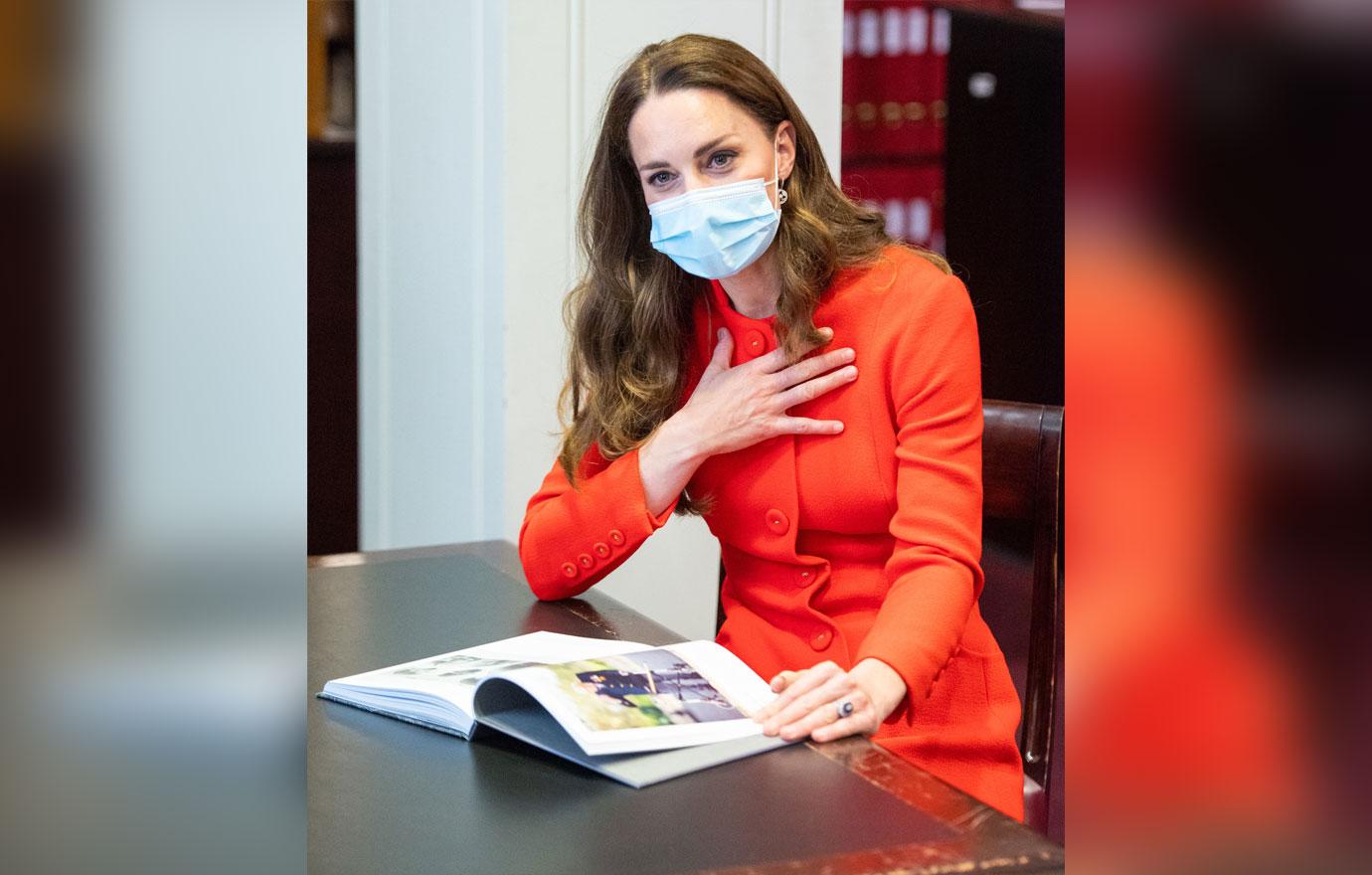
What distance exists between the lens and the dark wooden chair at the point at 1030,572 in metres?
1.47

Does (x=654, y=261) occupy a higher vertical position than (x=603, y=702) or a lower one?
higher

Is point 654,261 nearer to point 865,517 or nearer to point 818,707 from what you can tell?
point 865,517

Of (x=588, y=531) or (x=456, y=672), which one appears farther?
(x=588, y=531)

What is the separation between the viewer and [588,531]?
1503mm

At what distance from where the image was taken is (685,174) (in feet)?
5.01

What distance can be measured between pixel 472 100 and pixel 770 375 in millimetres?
1489

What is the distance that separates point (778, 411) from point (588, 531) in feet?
0.84

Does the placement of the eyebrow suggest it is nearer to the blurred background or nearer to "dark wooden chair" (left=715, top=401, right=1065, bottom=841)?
"dark wooden chair" (left=715, top=401, right=1065, bottom=841)
